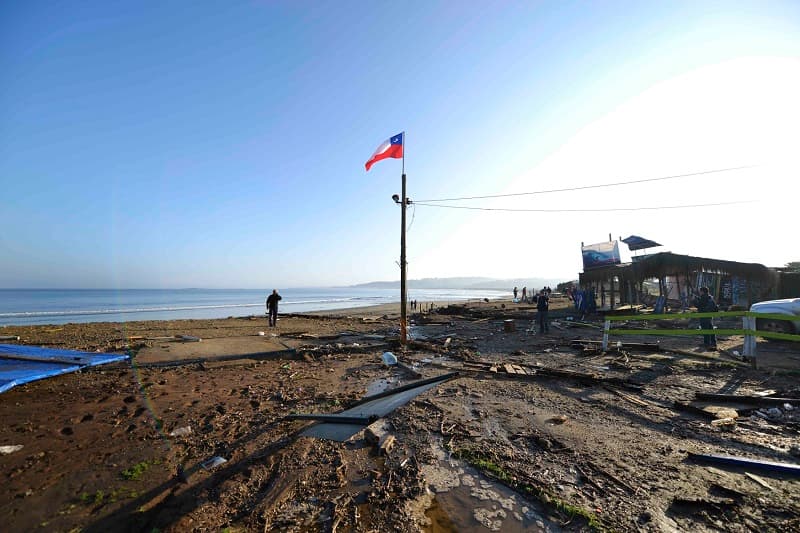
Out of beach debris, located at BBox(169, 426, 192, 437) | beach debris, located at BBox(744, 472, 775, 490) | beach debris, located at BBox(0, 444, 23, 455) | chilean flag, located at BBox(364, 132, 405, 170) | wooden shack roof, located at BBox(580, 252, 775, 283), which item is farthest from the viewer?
wooden shack roof, located at BBox(580, 252, 775, 283)

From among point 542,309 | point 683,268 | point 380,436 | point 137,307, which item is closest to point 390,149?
point 542,309

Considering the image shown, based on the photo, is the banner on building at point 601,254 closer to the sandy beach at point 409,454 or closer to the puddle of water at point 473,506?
the sandy beach at point 409,454

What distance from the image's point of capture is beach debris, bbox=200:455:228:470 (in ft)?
15.0

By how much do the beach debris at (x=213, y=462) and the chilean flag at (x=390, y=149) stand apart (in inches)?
496

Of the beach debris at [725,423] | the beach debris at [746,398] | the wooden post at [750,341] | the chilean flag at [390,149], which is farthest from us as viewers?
the chilean flag at [390,149]

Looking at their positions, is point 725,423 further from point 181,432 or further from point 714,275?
point 714,275

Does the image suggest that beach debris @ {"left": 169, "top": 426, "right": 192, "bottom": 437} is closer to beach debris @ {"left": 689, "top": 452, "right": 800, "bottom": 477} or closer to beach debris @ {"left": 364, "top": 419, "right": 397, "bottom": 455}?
beach debris @ {"left": 364, "top": 419, "right": 397, "bottom": 455}

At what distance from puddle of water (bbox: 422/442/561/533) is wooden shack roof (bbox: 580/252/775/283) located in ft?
79.4

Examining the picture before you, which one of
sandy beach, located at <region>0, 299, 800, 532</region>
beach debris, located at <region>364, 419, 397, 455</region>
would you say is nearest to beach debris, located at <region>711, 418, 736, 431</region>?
sandy beach, located at <region>0, 299, 800, 532</region>

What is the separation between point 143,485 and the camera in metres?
4.17

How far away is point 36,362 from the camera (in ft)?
30.9

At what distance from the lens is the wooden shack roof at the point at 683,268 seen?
19578 mm

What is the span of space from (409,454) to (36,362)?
1177cm

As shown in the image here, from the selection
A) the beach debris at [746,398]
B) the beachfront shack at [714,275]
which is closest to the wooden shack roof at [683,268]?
the beachfront shack at [714,275]
